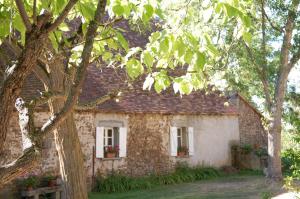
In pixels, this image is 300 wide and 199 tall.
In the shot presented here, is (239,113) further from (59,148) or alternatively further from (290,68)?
(59,148)

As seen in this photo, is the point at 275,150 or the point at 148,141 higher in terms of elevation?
the point at 148,141

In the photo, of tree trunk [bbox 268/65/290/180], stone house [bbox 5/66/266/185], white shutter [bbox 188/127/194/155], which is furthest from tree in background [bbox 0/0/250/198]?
white shutter [bbox 188/127/194/155]

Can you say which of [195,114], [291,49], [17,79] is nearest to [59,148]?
[17,79]

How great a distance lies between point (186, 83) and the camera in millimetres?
2926

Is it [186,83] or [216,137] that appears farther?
[216,137]

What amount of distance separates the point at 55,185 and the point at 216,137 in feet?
27.4

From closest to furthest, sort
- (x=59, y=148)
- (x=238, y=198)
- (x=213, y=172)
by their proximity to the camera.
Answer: (x=59, y=148), (x=238, y=198), (x=213, y=172)

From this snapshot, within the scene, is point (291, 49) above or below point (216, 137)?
above

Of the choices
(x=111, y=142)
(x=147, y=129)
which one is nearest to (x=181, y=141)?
(x=147, y=129)

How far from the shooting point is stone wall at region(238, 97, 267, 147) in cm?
1973

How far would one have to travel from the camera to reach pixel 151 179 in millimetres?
15523

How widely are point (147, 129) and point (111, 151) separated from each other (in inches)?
72.1

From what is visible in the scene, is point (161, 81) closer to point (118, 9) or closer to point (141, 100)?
point (118, 9)

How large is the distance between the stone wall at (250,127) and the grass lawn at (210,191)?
3.90 metres
